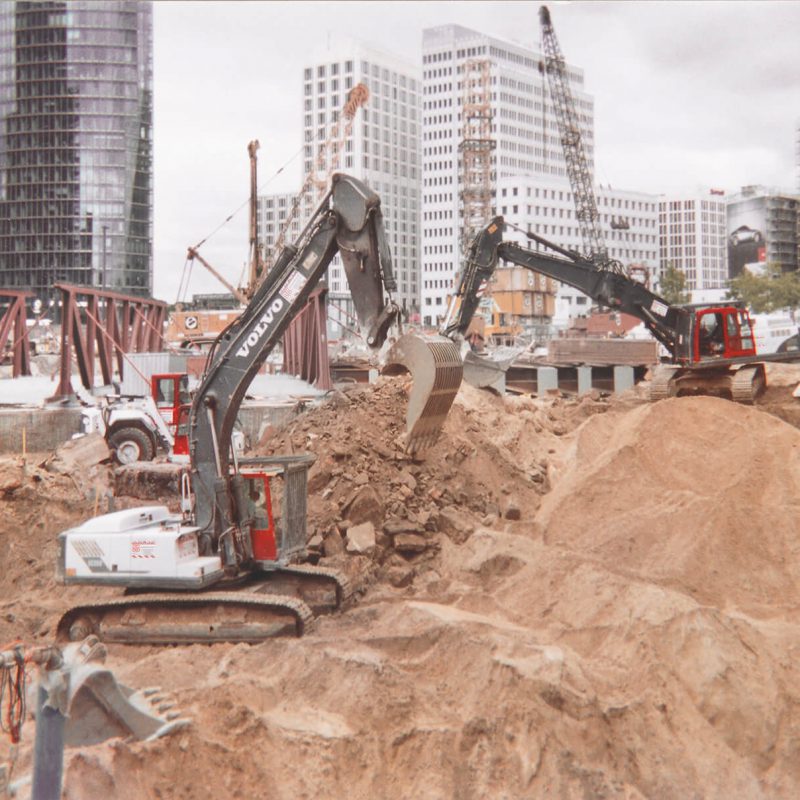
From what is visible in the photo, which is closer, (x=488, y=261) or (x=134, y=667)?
Result: (x=134, y=667)

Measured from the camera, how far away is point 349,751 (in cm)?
669

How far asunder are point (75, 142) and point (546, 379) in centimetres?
5475

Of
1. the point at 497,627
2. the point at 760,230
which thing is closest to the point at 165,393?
the point at 497,627

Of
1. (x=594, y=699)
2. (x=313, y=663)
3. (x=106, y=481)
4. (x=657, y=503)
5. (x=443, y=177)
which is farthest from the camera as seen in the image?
(x=443, y=177)

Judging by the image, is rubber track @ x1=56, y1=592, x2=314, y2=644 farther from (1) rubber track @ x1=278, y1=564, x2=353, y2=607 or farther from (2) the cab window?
(2) the cab window

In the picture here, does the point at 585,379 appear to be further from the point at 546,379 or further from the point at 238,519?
the point at 238,519

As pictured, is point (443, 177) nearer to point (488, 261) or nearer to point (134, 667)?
point (488, 261)

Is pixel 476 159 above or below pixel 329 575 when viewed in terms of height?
above

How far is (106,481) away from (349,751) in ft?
30.6

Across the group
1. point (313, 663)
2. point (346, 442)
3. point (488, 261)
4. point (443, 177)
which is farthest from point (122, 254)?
point (313, 663)

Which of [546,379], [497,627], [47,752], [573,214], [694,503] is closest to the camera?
[47,752]

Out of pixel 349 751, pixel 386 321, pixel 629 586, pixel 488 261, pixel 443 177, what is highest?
pixel 443 177

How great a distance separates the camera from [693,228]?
271 feet

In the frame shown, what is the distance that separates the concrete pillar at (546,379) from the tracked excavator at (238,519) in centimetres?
1562
